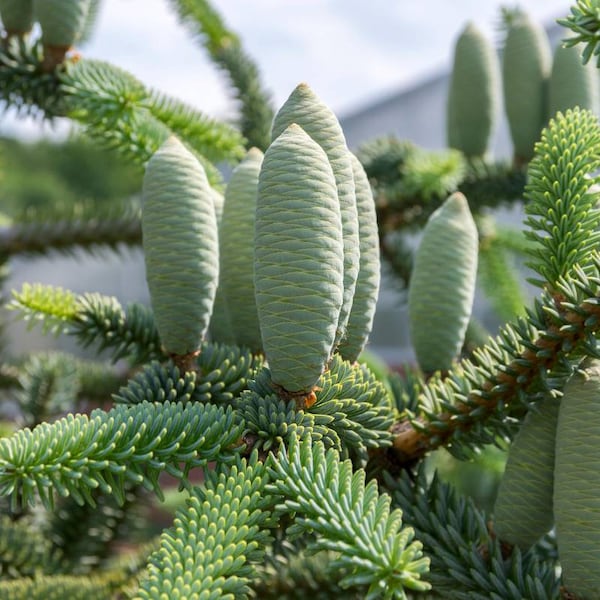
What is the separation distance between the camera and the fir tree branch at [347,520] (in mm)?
335

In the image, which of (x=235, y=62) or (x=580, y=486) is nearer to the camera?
(x=580, y=486)

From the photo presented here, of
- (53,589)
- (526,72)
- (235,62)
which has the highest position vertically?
(235,62)

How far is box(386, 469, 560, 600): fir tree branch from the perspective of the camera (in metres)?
0.48

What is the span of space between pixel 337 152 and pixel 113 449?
0.73ft

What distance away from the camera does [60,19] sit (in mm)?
741

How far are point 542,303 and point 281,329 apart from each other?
7.0 inches

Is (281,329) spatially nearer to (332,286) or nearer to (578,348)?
(332,286)

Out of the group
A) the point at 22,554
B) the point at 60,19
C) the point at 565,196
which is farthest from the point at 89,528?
the point at 565,196

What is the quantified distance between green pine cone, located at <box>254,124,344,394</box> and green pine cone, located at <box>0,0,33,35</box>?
1.63 ft

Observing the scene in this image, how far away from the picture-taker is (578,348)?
0.46 metres

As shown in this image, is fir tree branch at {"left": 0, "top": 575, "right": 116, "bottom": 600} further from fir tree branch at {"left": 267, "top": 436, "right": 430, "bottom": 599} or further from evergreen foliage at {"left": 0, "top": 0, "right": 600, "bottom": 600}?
fir tree branch at {"left": 267, "top": 436, "right": 430, "bottom": 599}

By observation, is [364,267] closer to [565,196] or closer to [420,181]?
[565,196]

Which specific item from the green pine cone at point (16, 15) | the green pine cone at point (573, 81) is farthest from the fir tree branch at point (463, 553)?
the green pine cone at point (16, 15)

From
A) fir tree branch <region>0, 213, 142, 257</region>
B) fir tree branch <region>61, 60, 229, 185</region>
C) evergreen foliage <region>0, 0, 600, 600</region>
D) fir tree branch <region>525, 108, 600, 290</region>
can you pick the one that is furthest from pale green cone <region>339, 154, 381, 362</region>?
fir tree branch <region>0, 213, 142, 257</region>
